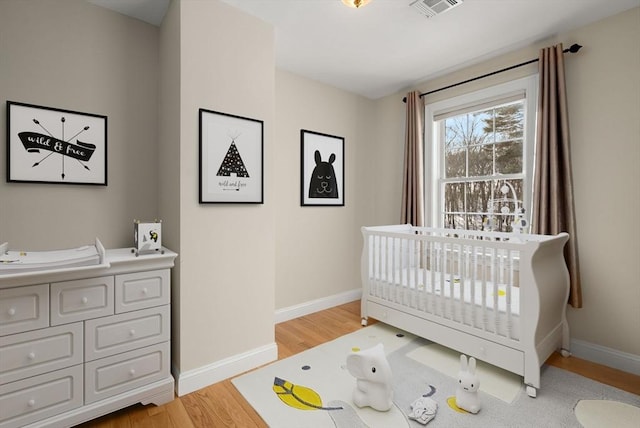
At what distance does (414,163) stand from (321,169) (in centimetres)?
98

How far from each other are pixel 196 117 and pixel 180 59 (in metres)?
0.34

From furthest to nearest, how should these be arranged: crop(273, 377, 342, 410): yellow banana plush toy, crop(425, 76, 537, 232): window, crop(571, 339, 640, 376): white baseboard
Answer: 1. crop(425, 76, 537, 232): window
2. crop(571, 339, 640, 376): white baseboard
3. crop(273, 377, 342, 410): yellow banana plush toy

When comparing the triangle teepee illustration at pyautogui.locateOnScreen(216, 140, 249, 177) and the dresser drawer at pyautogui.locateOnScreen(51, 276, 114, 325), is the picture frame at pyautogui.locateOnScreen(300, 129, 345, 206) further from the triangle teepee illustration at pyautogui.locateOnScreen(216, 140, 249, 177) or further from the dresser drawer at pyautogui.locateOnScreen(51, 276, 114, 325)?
the dresser drawer at pyautogui.locateOnScreen(51, 276, 114, 325)

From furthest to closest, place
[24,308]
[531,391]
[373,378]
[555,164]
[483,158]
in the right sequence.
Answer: [483,158]
[555,164]
[531,391]
[373,378]
[24,308]

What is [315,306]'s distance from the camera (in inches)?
124

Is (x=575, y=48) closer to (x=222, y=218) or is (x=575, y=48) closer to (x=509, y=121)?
(x=509, y=121)

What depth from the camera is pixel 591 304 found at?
7.20ft

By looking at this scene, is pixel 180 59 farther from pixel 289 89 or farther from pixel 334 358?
pixel 334 358

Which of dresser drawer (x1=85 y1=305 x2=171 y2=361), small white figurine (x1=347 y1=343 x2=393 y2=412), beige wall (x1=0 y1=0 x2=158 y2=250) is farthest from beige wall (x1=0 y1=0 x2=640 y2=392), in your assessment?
small white figurine (x1=347 y1=343 x2=393 y2=412)

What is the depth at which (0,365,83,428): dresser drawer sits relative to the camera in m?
1.32

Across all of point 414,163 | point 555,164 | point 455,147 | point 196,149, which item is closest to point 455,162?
point 455,147

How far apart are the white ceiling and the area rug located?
7.94 feet

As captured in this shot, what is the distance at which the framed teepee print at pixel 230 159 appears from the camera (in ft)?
6.15

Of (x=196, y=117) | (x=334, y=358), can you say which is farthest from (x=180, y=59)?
(x=334, y=358)
